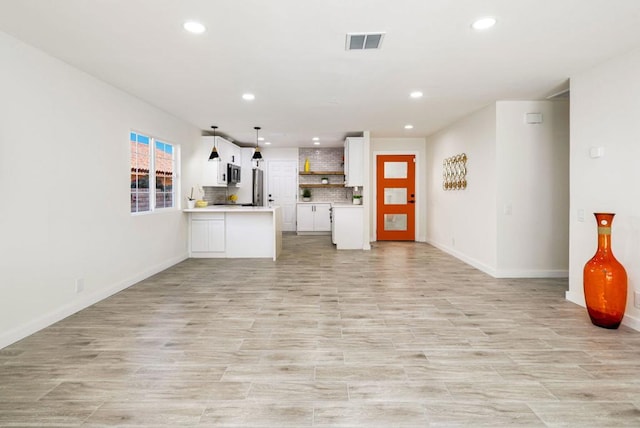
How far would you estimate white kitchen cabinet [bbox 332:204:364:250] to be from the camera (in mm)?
7379

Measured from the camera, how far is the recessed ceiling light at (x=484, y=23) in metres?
2.57

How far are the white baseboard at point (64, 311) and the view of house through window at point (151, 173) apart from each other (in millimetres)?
967

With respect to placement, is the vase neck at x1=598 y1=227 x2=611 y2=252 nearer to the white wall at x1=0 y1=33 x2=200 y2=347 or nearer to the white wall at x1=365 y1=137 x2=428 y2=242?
the white wall at x1=0 y1=33 x2=200 y2=347

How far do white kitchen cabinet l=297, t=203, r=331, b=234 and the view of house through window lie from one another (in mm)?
4215

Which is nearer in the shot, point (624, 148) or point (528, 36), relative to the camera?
point (528, 36)

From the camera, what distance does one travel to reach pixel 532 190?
15.9 ft

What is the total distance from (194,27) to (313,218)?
725 cm

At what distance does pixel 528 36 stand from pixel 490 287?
9.36 feet

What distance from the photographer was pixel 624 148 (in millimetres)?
3195

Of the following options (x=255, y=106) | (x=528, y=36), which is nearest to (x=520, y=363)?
(x=528, y=36)

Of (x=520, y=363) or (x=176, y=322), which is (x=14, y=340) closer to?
(x=176, y=322)

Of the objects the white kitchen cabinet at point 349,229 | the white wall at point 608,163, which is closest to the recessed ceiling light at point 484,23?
the white wall at point 608,163

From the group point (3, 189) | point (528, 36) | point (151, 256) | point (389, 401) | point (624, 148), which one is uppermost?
point (528, 36)

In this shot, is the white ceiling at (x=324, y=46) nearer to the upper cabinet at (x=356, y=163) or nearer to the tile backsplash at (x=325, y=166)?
the upper cabinet at (x=356, y=163)
